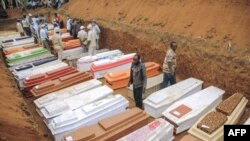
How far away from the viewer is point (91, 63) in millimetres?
10297

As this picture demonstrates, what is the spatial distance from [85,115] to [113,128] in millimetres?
1172

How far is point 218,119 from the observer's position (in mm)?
5562

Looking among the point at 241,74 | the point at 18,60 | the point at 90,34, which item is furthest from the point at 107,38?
the point at 241,74

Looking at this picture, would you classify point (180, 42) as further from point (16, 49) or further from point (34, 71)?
point (16, 49)

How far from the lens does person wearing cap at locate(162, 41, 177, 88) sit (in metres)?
6.99

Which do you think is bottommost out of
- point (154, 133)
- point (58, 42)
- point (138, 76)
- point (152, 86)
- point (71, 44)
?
point (154, 133)

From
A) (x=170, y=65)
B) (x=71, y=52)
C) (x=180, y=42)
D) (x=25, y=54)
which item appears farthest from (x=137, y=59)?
(x=25, y=54)

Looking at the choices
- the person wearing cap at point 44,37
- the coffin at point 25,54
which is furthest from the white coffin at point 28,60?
the person wearing cap at point 44,37

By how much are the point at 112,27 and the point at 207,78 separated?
608 centimetres

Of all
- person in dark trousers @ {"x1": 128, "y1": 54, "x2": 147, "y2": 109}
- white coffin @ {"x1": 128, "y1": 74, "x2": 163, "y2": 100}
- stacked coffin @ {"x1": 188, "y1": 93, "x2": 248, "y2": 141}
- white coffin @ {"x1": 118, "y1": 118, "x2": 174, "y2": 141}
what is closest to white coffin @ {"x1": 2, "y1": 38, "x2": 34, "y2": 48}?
white coffin @ {"x1": 128, "y1": 74, "x2": 163, "y2": 100}

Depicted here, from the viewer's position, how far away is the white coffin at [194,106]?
587 centimetres

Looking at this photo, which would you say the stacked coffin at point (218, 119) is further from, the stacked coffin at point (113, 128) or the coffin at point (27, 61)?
the coffin at point (27, 61)

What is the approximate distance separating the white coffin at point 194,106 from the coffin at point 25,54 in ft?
24.8

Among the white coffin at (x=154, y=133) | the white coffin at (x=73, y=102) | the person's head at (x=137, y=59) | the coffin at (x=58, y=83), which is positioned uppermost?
the person's head at (x=137, y=59)
